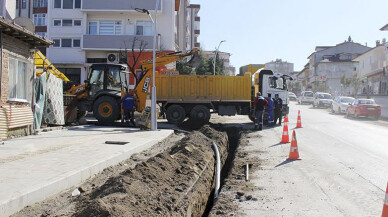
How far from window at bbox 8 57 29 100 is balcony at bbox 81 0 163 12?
22777 millimetres

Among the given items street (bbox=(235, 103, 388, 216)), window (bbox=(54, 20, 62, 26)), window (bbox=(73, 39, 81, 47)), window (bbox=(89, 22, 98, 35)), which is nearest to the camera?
street (bbox=(235, 103, 388, 216))

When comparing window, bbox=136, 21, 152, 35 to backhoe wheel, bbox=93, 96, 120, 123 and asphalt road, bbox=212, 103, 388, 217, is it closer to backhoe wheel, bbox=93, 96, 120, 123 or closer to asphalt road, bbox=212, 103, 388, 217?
backhoe wheel, bbox=93, 96, 120, 123

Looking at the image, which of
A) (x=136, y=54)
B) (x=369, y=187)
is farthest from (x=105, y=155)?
(x=136, y=54)

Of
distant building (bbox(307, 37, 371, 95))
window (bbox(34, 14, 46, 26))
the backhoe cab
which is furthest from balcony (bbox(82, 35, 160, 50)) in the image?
distant building (bbox(307, 37, 371, 95))

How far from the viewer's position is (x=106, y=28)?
120ft

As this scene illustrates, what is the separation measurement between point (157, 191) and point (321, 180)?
357 cm

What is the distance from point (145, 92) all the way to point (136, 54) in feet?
54.2

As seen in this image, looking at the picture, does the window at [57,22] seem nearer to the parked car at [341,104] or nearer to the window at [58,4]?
the window at [58,4]

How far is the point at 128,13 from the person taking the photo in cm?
3603

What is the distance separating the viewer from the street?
609 cm

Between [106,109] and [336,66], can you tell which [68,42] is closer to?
[106,109]

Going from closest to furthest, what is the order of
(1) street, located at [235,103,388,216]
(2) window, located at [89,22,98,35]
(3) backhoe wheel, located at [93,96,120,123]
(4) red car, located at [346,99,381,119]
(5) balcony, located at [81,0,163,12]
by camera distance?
(1) street, located at [235,103,388,216] < (3) backhoe wheel, located at [93,96,120,123] < (4) red car, located at [346,99,381,119] < (5) balcony, located at [81,0,163,12] < (2) window, located at [89,22,98,35]

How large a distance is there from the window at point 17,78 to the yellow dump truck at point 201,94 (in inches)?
345

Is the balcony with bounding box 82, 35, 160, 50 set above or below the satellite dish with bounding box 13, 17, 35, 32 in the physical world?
above
